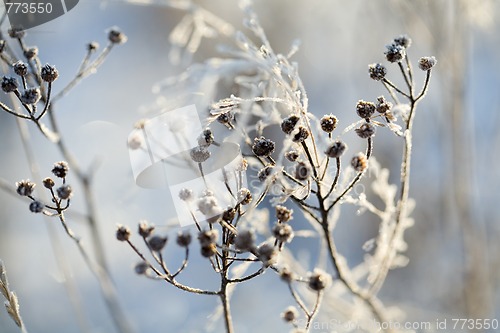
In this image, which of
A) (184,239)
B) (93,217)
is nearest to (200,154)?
(184,239)

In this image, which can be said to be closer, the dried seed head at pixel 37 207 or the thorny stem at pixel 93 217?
the dried seed head at pixel 37 207

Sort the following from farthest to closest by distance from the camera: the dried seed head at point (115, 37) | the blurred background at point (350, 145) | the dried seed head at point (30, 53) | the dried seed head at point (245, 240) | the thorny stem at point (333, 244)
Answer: the blurred background at point (350, 145), the dried seed head at point (115, 37), the dried seed head at point (30, 53), the thorny stem at point (333, 244), the dried seed head at point (245, 240)

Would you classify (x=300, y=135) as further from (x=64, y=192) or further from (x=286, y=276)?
(x=64, y=192)

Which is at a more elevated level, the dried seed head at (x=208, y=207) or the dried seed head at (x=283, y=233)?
the dried seed head at (x=208, y=207)

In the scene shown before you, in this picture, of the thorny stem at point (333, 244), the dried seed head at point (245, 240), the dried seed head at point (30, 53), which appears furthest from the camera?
the dried seed head at point (30, 53)

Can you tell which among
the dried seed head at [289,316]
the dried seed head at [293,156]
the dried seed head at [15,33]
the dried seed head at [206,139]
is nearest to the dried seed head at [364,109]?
the dried seed head at [293,156]

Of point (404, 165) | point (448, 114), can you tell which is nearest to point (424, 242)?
point (448, 114)

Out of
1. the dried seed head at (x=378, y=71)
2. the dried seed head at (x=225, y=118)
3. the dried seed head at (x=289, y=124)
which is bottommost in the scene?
the dried seed head at (x=289, y=124)

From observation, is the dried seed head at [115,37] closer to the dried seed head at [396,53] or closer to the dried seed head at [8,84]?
the dried seed head at [8,84]
